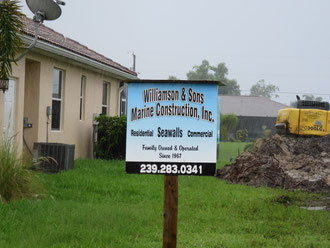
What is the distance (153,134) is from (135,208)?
448 centimetres

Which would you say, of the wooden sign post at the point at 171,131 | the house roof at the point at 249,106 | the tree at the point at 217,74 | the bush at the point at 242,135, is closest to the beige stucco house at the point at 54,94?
the wooden sign post at the point at 171,131

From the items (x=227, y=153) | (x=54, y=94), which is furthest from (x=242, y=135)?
(x=54, y=94)

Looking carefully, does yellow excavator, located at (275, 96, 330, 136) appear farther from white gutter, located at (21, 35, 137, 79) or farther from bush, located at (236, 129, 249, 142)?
bush, located at (236, 129, 249, 142)

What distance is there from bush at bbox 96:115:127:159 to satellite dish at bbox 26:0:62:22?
7646 mm

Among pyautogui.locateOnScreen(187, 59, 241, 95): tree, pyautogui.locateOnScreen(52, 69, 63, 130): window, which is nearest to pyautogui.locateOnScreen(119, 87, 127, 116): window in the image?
pyautogui.locateOnScreen(52, 69, 63, 130): window

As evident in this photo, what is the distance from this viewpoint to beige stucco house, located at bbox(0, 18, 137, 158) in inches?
547

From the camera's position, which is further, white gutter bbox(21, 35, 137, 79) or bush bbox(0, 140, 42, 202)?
white gutter bbox(21, 35, 137, 79)

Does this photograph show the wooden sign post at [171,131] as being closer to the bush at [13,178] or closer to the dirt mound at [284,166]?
the bush at [13,178]

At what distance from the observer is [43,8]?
37.6ft

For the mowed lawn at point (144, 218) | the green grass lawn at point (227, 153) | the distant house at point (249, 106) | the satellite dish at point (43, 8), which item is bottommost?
the mowed lawn at point (144, 218)

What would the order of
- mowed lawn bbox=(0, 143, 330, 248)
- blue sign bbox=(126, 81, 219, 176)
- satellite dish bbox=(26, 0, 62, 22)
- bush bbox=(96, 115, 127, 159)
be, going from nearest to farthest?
blue sign bbox=(126, 81, 219, 176), mowed lawn bbox=(0, 143, 330, 248), satellite dish bbox=(26, 0, 62, 22), bush bbox=(96, 115, 127, 159)

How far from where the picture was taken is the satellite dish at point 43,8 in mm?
11352

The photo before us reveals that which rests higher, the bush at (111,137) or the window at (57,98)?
the window at (57,98)

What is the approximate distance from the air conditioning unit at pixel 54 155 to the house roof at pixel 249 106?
50.5 metres
